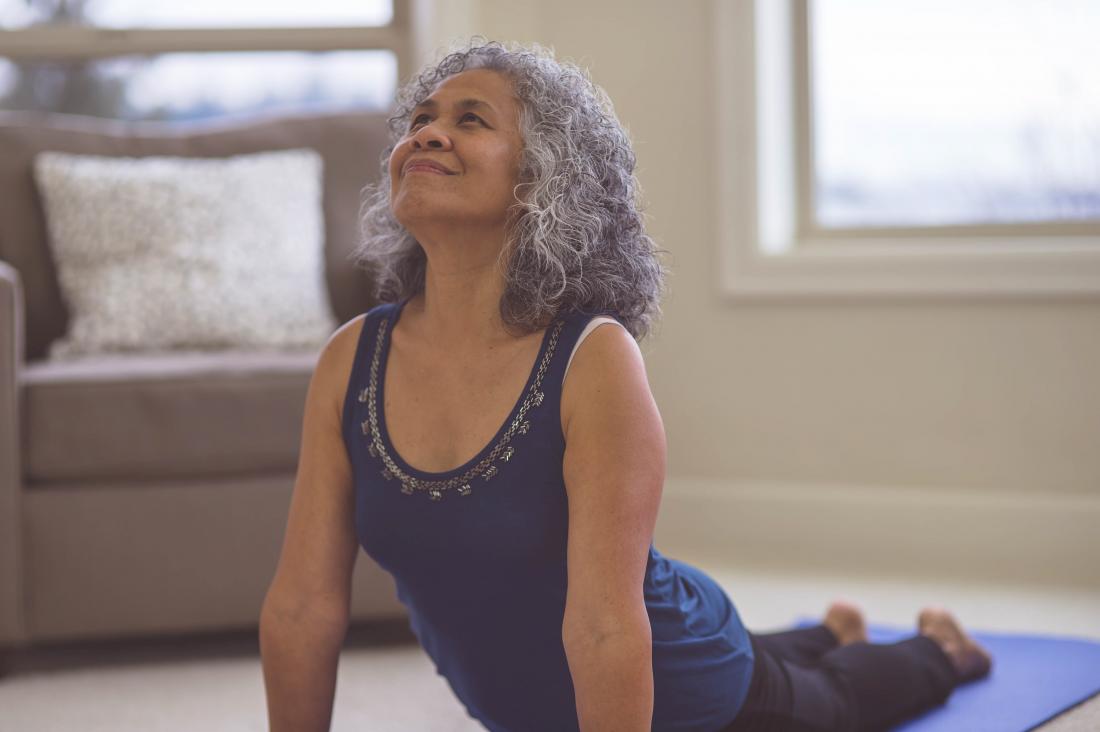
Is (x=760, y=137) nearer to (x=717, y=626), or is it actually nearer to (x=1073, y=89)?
(x=1073, y=89)

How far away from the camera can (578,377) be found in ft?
4.41

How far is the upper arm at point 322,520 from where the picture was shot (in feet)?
4.83

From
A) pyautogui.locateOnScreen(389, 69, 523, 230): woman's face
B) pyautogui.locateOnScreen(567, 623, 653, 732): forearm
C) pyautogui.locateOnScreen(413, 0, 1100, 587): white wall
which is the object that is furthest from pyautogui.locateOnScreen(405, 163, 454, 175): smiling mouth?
pyautogui.locateOnScreen(413, 0, 1100, 587): white wall

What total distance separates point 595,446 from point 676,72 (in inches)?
83.0

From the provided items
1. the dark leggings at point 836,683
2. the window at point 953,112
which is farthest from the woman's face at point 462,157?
the window at point 953,112

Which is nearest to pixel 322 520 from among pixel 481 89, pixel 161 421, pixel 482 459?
pixel 482 459

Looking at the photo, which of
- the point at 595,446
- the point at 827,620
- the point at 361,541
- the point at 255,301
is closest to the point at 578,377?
the point at 595,446

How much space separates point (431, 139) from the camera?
4.45 feet

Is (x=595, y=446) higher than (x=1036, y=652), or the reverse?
(x=595, y=446)

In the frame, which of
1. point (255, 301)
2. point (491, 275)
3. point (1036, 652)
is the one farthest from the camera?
point (255, 301)

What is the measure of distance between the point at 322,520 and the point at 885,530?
193 centimetres

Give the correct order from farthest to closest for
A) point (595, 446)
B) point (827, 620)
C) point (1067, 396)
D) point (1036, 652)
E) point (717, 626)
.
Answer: point (1067, 396), point (1036, 652), point (827, 620), point (717, 626), point (595, 446)

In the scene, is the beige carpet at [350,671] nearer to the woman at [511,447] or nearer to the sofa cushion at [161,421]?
the sofa cushion at [161,421]

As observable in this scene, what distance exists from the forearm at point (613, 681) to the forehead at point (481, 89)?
1.98 ft
